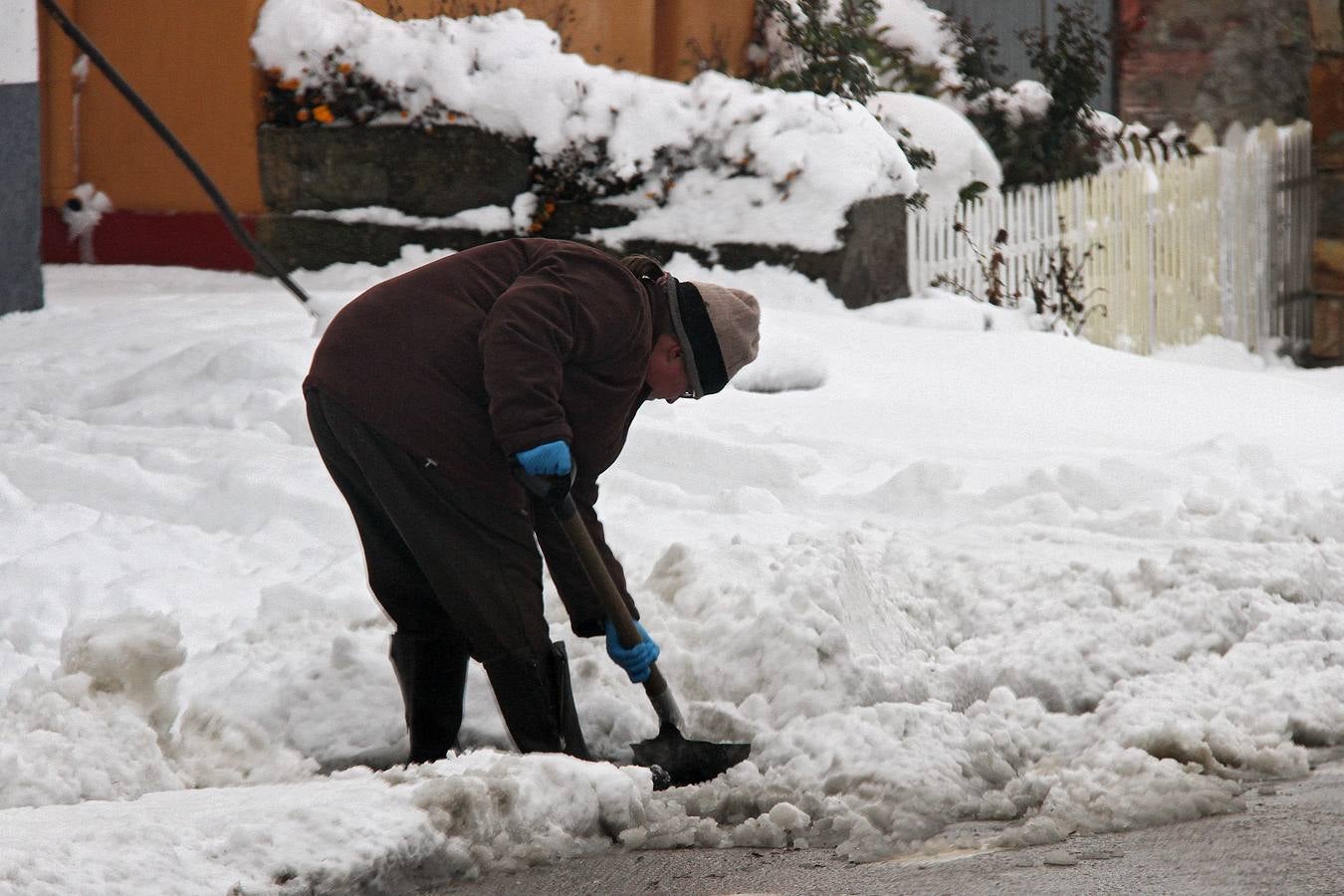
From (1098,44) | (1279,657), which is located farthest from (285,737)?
(1098,44)

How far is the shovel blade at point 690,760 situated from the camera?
11.4 ft

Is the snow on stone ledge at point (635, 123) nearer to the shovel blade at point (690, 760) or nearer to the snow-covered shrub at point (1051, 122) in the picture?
the snow-covered shrub at point (1051, 122)

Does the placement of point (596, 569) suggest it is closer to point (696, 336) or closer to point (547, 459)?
point (547, 459)

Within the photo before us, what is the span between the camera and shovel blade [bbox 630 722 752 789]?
3.46 metres

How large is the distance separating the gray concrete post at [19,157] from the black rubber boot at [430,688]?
17.5 ft

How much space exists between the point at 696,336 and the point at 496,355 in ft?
1.59

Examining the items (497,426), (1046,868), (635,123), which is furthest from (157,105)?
(1046,868)

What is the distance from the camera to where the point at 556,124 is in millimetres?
9109

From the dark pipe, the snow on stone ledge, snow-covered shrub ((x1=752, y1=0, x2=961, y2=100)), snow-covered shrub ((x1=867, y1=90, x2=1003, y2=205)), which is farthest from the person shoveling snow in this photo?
snow-covered shrub ((x1=867, y1=90, x2=1003, y2=205))

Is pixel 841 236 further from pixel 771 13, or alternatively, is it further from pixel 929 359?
pixel 771 13

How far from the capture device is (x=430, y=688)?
360 cm

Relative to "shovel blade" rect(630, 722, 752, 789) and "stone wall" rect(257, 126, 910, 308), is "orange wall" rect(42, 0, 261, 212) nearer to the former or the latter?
"stone wall" rect(257, 126, 910, 308)

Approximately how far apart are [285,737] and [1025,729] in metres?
1.61

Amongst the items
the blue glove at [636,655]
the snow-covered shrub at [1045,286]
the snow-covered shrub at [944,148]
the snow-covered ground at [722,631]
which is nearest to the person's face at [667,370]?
the blue glove at [636,655]
